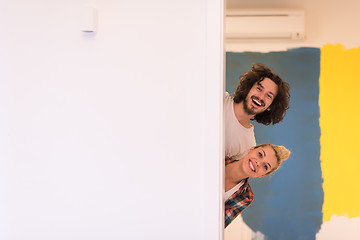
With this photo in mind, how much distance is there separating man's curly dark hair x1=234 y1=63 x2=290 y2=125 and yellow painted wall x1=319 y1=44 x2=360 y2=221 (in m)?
0.31

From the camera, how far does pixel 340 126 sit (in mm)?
3312

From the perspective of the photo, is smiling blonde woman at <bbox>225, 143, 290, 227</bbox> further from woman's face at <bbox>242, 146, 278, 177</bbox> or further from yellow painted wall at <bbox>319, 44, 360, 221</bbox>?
yellow painted wall at <bbox>319, 44, 360, 221</bbox>

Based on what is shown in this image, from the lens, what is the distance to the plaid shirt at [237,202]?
9.53 ft

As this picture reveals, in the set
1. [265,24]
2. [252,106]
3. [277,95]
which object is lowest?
[252,106]

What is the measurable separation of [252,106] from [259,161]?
0.44m

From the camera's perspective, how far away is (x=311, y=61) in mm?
3318

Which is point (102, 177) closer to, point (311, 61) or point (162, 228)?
point (162, 228)

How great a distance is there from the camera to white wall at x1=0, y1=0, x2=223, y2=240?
1725 mm

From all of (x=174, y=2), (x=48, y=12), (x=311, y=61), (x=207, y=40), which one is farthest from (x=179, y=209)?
(x=311, y=61)

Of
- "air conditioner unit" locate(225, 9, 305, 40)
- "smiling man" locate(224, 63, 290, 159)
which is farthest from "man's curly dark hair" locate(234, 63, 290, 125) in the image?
"air conditioner unit" locate(225, 9, 305, 40)

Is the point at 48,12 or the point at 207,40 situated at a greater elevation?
the point at 48,12

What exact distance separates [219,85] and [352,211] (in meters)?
2.17

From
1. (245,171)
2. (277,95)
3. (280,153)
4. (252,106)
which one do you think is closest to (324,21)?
(277,95)

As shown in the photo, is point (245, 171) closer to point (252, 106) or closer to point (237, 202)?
point (237, 202)
